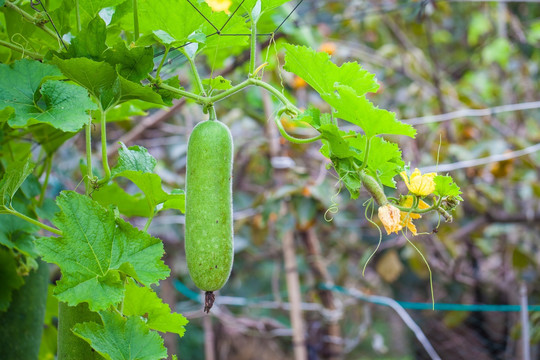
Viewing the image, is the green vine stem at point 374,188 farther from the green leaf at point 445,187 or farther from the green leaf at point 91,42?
the green leaf at point 91,42

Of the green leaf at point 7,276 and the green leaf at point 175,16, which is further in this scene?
the green leaf at point 7,276

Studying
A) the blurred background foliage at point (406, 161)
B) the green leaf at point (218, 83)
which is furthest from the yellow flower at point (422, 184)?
the blurred background foliage at point (406, 161)

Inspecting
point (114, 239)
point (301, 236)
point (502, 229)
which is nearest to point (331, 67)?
point (114, 239)

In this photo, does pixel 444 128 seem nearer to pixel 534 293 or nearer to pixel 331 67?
pixel 534 293

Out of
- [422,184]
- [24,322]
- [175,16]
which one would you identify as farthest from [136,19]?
[24,322]

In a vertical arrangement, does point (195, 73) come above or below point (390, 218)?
above

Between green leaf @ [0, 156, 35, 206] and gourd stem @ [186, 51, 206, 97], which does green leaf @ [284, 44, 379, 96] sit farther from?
green leaf @ [0, 156, 35, 206]

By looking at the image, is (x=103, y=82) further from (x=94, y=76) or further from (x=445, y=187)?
(x=445, y=187)
